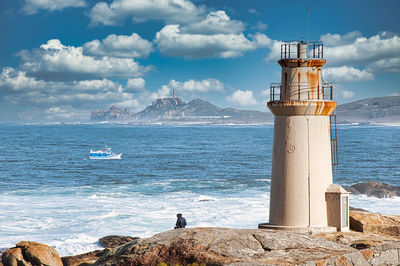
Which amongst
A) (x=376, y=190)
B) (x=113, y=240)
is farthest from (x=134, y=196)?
(x=376, y=190)

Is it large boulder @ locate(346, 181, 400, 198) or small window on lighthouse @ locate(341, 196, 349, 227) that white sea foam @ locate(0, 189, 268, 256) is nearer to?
large boulder @ locate(346, 181, 400, 198)

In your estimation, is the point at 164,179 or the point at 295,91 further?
the point at 164,179

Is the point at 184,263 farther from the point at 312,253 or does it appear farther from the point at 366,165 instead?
the point at 366,165

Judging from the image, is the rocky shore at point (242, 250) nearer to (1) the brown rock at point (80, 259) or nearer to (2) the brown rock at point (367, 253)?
(2) the brown rock at point (367, 253)

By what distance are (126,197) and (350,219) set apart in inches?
1129

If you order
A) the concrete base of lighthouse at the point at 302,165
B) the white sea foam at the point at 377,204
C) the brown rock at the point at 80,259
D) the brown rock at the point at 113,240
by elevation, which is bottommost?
the white sea foam at the point at 377,204

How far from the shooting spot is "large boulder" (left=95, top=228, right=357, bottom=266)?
878 centimetres

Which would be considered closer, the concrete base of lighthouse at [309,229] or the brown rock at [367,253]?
the brown rock at [367,253]

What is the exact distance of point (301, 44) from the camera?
1332 centimetres

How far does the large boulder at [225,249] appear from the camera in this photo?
8781 mm

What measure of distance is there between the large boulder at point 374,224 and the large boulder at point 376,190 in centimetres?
2770

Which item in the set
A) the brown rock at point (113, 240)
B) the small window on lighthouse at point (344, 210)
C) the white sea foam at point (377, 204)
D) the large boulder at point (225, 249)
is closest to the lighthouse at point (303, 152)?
the small window on lighthouse at point (344, 210)

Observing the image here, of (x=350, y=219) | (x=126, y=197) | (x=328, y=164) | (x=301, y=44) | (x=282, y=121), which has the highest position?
(x=301, y=44)

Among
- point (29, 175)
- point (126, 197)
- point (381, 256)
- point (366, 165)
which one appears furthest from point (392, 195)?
point (29, 175)
